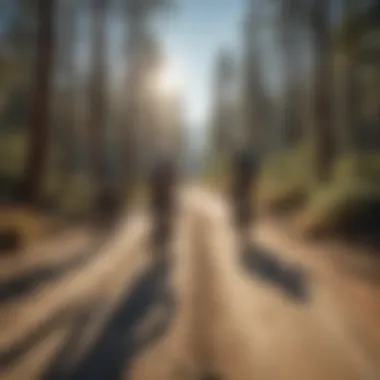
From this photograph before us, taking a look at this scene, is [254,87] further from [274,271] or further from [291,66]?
[274,271]

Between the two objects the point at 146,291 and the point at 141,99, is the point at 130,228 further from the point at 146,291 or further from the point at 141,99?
the point at 141,99

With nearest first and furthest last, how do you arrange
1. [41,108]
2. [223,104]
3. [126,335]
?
[126,335] < [41,108] < [223,104]

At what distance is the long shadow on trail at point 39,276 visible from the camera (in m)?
1.85

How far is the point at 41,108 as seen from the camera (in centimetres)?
202

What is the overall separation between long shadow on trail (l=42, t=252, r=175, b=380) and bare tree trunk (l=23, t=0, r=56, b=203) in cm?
57

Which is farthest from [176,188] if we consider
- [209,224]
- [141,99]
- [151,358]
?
[151,358]

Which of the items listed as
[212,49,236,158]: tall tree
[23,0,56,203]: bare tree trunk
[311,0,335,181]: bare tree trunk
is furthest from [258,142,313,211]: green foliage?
[23,0,56,203]: bare tree trunk

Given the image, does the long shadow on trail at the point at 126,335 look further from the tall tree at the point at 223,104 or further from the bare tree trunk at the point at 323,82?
the bare tree trunk at the point at 323,82

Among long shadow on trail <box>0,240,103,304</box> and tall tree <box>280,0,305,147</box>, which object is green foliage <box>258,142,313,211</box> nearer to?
tall tree <box>280,0,305,147</box>

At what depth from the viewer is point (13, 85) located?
2.00 meters

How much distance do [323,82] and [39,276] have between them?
1.41m

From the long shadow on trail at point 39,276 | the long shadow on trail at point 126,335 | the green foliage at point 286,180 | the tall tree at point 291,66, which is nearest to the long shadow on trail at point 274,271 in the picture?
the green foliage at point 286,180

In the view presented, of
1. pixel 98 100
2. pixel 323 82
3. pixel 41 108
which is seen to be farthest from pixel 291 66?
pixel 41 108

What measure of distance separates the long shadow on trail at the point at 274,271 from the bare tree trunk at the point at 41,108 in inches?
35.4
